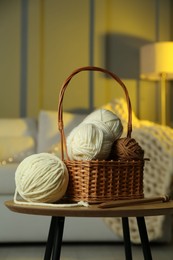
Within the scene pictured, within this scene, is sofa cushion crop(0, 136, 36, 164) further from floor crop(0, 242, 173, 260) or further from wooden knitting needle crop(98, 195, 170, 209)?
wooden knitting needle crop(98, 195, 170, 209)

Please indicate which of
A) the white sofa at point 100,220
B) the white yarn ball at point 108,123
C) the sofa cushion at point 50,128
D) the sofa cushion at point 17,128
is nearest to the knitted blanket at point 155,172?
the white sofa at point 100,220

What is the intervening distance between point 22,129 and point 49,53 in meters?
0.79

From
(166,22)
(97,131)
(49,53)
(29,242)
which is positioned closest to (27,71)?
(49,53)

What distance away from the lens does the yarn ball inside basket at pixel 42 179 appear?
125 centimetres

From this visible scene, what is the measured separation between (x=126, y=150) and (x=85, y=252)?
47.0 inches

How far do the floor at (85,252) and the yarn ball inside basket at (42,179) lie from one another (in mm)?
1052

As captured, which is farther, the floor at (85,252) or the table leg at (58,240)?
the floor at (85,252)

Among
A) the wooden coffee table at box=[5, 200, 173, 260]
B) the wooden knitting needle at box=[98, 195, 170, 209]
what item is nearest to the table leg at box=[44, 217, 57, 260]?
the wooden coffee table at box=[5, 200, 173, 260]

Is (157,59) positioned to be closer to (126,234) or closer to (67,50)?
(67,50)

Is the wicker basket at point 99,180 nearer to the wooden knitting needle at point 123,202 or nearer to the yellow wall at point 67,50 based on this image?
the wooden knitting needle at point 123,202

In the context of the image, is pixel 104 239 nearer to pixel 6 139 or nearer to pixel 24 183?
pixel 6 139

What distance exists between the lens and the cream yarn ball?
4.29 ft

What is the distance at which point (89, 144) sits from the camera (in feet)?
4.27

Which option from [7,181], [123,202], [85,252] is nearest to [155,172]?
[85,252]
